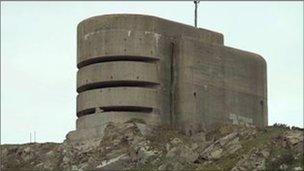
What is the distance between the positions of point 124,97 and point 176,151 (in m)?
5.23

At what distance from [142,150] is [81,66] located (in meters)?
7.80

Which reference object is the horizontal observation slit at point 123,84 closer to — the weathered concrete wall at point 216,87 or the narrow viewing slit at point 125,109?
the narrow viewing slit at point 125,109

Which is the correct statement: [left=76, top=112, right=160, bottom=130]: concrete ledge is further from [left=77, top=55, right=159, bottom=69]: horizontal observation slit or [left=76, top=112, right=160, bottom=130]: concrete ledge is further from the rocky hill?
[left=77, top=55, right=159, bottom=69]: horizontal observation slit

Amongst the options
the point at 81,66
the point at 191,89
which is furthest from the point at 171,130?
the point at 81,66

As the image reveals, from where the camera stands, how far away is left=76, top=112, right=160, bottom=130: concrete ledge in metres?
53.5

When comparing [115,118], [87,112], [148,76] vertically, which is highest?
[148,76]

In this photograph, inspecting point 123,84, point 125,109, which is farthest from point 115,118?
point 123,84

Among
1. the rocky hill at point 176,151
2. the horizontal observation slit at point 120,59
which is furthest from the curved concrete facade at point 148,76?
the rocky hill at point 176,151

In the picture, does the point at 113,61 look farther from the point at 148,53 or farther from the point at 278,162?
the point at 278,162

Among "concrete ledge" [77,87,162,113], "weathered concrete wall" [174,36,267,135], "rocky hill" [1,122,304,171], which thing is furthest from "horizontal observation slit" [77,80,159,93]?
"rocky hill" [1,122,304,171]

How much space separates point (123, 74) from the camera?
2136 inches

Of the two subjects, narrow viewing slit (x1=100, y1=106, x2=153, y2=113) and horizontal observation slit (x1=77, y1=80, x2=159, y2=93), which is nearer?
narrow viewing slit (x1=100, y1=106, x2=153, y2=113)

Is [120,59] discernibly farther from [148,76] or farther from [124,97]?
[124,97]

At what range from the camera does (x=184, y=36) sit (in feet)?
182
